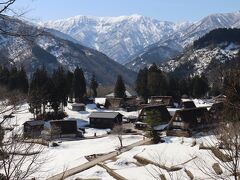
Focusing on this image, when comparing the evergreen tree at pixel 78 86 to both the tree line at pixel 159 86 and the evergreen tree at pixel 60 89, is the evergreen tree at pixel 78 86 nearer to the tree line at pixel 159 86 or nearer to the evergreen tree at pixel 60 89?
the evergreen tree at pixel 60 89

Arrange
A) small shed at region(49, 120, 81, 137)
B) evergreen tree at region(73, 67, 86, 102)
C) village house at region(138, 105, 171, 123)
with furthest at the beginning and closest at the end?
1. evergreen tree at region(73, 67, 86, 102)
2. village house at region(138, 105, 171, 123)
3. small shed at region(49, 120, 81, 137)

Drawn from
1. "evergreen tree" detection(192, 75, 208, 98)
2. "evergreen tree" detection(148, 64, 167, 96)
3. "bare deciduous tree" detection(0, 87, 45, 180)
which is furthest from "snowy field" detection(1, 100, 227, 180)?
"evergreen tree" detection(192, 75, 208, 98)

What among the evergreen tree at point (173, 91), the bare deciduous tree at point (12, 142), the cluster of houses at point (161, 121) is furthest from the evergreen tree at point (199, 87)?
the bare deciduous tree at point (12, 142)

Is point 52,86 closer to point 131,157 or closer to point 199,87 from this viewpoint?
point 131,157

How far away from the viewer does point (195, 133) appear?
53344 millimetres

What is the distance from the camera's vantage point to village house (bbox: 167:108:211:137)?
175 feet

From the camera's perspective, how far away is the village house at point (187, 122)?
175ft

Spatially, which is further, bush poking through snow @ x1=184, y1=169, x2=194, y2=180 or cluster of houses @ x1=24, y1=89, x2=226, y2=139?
cluster of houses @ x1=24, y1=89, x2=226, y2=139

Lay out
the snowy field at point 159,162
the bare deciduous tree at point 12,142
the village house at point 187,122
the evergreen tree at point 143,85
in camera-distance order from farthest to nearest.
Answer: the evergreen tree at point 143,85
the village house at point 187,122
the snowy field at point 159,162
the bare deciduous tree at point 12,142

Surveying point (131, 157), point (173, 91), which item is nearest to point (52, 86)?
point (131, 157)

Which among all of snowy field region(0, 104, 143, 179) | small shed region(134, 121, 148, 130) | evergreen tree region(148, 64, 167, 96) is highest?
evergreen tree region(148, 64, 167, 96)

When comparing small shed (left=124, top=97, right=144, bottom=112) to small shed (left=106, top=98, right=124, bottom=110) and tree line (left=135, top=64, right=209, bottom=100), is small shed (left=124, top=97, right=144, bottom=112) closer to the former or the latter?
small shed (left=106, top=98, right=124, bottom=110)

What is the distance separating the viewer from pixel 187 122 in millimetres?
53625

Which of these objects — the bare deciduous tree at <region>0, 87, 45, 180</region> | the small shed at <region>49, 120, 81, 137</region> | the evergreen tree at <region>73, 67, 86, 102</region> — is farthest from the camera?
the evergreen tree at <region>73, 67, 86, 102</region>
